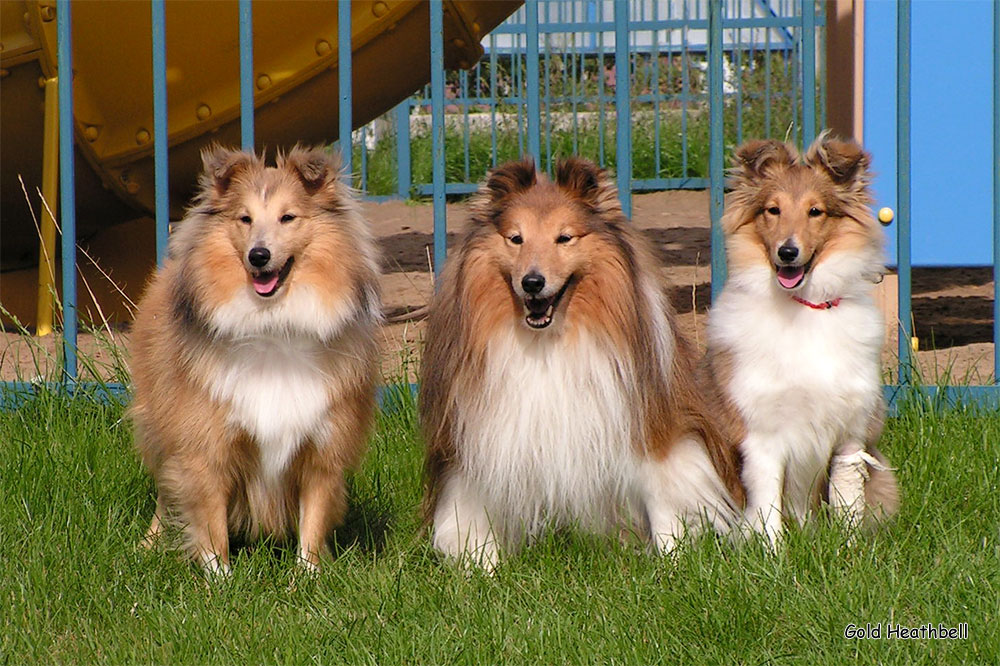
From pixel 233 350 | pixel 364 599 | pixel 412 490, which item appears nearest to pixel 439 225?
pixel 412 490

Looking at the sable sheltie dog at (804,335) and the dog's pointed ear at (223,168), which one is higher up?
the dog's pointed ear at (223,168)

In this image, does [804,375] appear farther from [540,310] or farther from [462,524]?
[462,524]

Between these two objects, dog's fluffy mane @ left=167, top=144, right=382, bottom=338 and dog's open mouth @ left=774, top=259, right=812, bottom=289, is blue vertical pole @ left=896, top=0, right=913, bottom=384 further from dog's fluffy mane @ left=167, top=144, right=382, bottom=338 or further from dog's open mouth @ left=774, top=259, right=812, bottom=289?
dog's fluffy mane @ left=167, top=144, right=382, bottom=338

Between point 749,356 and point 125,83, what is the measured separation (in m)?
4.60

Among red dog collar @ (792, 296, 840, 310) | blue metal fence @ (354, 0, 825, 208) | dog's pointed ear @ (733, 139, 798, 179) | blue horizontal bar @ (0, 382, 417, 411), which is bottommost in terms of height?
blue horizontal bar @ (0, 382, 417, 411)

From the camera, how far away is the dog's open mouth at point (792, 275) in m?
3.49

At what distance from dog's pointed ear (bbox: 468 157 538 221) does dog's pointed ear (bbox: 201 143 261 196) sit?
0.69 meters

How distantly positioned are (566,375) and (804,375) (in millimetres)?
709

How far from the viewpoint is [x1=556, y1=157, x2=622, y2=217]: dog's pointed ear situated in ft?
11.4

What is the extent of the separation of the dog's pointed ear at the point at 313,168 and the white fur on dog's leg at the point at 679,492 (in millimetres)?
1287

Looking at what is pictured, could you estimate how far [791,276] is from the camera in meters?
3.51

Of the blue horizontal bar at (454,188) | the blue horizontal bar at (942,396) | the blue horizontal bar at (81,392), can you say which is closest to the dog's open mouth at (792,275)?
the blue horizontal bar at (942,396)

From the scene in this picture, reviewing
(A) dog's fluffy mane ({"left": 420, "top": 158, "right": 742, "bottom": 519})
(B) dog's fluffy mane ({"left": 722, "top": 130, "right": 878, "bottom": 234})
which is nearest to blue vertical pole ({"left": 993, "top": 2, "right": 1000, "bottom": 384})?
(B) dog's fluffy mane ({"left": 722, "top": 130, "right": 878, "bottom": 234})

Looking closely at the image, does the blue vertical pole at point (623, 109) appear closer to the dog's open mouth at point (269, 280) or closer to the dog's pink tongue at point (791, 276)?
the dog's pink tongue at point (791, 276)
